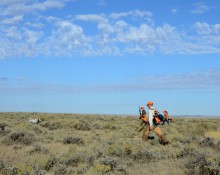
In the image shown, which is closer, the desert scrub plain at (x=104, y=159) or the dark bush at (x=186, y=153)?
the desert scrub plain at (x=104, y=159)

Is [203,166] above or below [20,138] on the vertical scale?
below

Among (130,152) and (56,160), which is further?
(130,152)

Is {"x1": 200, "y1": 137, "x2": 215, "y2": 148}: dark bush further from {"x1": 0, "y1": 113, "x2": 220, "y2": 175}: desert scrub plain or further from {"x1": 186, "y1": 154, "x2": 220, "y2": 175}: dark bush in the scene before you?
{"x1": 186, "y1": 154, "x2": 220, "y2": 175}: dark bush

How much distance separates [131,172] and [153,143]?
6433 millimetres

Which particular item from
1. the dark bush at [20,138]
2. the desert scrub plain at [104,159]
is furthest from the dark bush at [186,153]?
the dark bush at [20,138]

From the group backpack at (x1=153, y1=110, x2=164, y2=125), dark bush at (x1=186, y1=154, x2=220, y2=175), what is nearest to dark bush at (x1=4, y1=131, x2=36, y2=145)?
backpack at (x1=153, y1=110, x2=164, y2=125)

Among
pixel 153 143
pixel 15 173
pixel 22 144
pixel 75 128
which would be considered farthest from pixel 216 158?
pixel 75 128

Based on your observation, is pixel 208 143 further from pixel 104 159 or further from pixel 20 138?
pixel 20 138

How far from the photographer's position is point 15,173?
356 inches

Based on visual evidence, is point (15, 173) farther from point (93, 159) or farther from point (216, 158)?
point (216, 158)

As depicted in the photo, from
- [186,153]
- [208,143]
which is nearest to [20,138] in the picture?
[186,153]

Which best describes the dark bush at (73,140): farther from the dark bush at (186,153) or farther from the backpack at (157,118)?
the dark bush at (186,153)

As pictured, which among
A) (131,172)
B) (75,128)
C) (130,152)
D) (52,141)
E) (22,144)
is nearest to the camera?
(131,172)

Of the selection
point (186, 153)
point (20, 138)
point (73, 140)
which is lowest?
point (186, 153)
